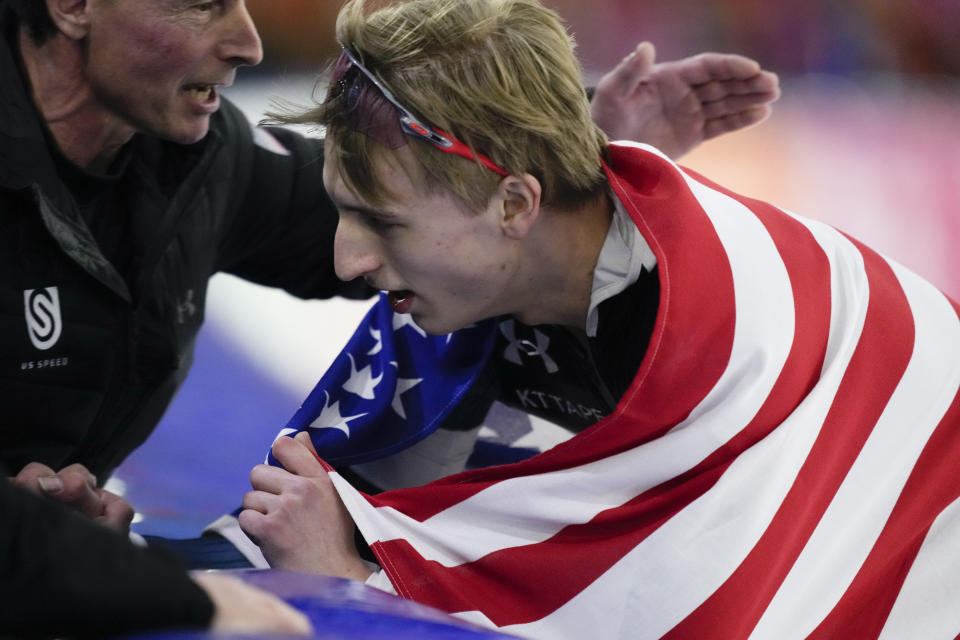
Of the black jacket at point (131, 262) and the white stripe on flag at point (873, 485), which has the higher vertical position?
the black jacket at point (131, 262)

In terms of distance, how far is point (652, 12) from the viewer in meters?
3.65

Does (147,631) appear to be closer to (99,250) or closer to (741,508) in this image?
(741,508)

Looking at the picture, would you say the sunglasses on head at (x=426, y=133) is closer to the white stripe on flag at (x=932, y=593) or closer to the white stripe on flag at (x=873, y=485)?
the white stripe on flag at (x=873, y=485)

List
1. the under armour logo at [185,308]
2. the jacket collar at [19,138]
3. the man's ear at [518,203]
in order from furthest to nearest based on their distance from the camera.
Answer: the under armour logo at [185,308]
the jacket collar at [19,138]
the man's ear at [518,203]

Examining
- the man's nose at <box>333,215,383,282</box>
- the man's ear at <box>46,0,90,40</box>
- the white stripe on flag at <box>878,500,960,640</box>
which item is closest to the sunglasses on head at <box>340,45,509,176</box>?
the man's nose at <box>333,215,383,282</box>

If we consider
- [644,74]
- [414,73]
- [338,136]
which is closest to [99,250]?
[338,136]

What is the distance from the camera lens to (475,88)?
51.0 inches

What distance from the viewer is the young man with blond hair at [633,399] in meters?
1.24

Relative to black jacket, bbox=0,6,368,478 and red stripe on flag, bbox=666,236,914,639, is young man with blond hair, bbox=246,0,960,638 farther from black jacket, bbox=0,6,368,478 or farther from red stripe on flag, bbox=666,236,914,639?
black jacket, bbox=0,6,368,478

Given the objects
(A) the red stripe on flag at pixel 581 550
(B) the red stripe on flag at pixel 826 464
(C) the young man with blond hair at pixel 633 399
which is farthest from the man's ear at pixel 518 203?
(B) the red stripe on flag at pixel 826 464

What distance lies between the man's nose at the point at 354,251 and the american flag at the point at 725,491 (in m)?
0.25

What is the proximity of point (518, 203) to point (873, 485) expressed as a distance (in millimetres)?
512

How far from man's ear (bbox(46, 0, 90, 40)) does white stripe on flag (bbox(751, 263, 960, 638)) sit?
1.16 metres

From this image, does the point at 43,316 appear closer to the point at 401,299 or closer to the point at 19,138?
the point at 19,138
